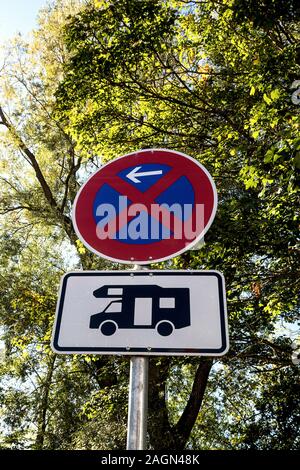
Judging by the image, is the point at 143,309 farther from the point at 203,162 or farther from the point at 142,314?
the point at 203,162

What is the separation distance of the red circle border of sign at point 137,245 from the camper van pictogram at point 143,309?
0.17 meters

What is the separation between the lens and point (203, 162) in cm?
663

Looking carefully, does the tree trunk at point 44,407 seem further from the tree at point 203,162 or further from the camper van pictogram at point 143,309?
the camper van pictogram at point 143,309

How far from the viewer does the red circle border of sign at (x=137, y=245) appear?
5.26 feet

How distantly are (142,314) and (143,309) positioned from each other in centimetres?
2

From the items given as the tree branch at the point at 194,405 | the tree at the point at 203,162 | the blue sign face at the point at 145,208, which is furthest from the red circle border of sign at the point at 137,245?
the tree branch at the point at 194,405

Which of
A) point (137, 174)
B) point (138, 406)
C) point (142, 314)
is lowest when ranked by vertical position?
point (138, 406)

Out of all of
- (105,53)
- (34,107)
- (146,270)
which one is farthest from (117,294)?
(34,107)

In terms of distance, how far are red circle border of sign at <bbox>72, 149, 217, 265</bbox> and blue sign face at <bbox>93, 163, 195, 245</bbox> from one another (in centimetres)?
2

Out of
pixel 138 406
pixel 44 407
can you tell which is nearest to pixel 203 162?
pixel 138 406

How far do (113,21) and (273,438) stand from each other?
27.2ft

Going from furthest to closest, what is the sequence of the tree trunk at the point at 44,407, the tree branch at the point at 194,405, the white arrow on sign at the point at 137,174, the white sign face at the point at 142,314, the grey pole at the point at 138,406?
the tree trunk at the point at 44,407 < the tree branch at the point at 194,405 < the white arrow on sign at the point at 137,174 < the white sign face at the point at 142,314 < the grey pole at the point at 138,406

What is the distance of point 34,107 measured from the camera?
13219 mm

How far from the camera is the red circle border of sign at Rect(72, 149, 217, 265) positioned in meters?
1.60
